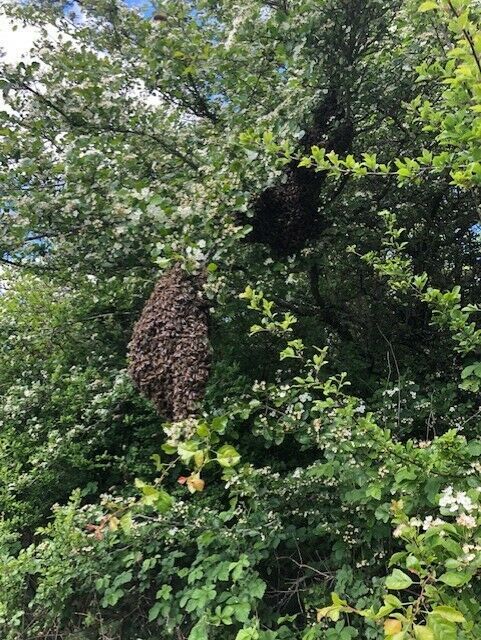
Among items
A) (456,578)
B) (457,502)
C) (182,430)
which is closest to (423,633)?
(456,578)

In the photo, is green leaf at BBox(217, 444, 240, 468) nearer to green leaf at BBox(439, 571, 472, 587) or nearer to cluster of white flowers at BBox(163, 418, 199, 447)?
cluster of white flowers at BBox(163, 418, 199, 447)

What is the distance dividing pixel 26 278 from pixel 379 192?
8.72 ft

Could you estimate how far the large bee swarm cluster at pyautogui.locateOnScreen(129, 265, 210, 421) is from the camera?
1843 millimetres

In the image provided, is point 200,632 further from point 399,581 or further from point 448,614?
point 448,614

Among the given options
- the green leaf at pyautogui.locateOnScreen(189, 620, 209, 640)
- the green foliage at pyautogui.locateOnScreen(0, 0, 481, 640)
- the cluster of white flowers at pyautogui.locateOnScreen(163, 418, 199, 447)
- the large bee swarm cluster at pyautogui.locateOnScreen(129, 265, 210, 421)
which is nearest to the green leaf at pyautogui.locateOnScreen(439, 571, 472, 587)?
the green foliage at pyautogui.locateOnScreen(0, 0, 481, 640)

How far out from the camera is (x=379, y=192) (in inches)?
122

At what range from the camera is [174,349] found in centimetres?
191

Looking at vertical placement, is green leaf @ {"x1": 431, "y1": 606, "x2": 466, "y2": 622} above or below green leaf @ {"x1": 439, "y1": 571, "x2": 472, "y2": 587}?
below

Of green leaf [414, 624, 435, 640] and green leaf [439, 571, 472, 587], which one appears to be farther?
green leaf [439, 571, 472, 587]

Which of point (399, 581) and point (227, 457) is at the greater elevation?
point (227, 457)

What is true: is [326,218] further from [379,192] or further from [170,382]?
[170,382]

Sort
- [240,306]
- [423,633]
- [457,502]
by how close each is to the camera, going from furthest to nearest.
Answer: [240,306] < [457,502] < [423,633]

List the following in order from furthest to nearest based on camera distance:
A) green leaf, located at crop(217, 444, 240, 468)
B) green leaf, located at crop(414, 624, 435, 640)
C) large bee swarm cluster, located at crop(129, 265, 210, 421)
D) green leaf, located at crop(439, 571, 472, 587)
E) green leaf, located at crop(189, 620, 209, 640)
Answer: green leaf, located at crop(189, 620, 209, 640) < large bee swarm cluster, located at crop(129, 265, 210, 421) < green leaf, located at crop(217, 444, 240, 468) < green leaf, located at crop(439, 571, 472, 587) < green leaf, located at crop(414, 624, 435, 640)

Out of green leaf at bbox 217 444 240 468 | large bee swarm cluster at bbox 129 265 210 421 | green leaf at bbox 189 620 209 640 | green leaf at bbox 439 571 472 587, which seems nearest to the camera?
green leaf at bbox 439 571 472 587
